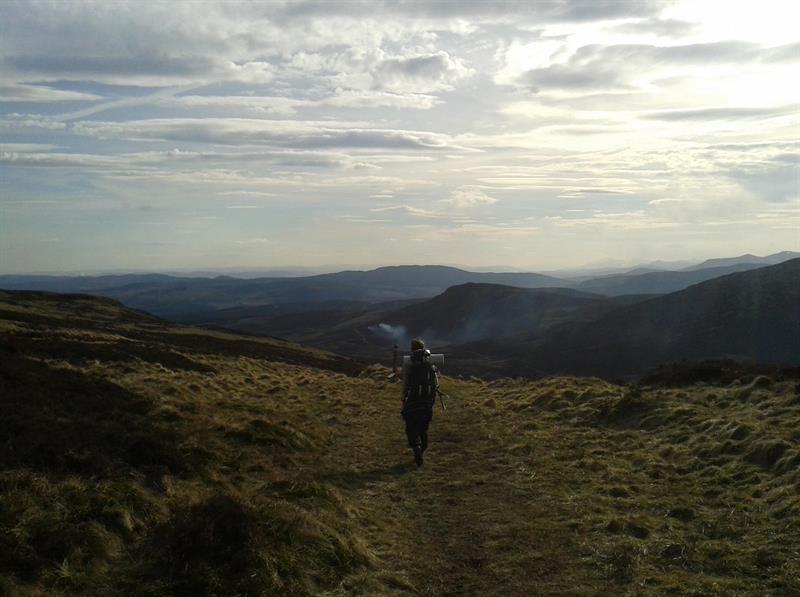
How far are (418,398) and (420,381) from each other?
1.45ft

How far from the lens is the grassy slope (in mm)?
7090

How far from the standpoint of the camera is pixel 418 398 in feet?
50.0

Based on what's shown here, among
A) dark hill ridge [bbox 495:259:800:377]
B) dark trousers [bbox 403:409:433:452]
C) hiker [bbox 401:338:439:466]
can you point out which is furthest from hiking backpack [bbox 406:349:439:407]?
dark hill ridge [bbox 495:259:800:377]

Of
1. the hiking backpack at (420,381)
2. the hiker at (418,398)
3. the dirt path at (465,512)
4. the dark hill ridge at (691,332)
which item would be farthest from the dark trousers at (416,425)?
the dark hill ridge at (691,332)

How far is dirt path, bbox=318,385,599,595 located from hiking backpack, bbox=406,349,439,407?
1.61 meters

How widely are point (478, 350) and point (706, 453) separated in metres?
164

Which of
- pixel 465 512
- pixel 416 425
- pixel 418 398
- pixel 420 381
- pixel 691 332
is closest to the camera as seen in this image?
pixel 465 512

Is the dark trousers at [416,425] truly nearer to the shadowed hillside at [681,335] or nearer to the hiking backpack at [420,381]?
the hiking backpack at [420,381]

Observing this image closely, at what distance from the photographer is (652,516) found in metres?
10.6

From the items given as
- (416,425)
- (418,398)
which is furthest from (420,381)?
(416,425)

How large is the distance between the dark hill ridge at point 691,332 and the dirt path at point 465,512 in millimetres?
109260

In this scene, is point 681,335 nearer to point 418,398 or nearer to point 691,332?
point 691,332

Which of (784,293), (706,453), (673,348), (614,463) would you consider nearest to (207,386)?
(614,463)

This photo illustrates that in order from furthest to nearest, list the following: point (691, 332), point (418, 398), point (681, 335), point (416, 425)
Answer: point (681, 335) → point (691, 332) → point (418, 398) → point (416, 425)
